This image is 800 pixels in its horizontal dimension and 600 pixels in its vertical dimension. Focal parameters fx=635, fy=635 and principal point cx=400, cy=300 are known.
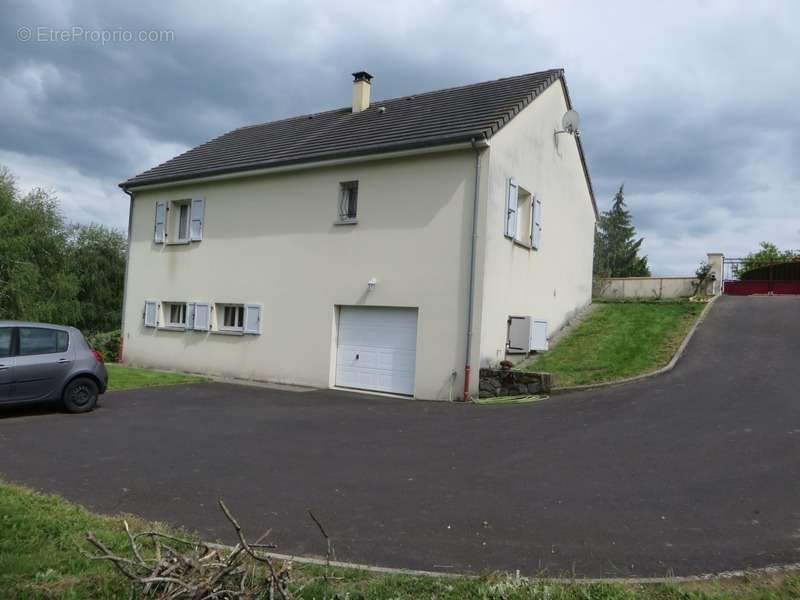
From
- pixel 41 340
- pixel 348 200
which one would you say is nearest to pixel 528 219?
pixel 348 200

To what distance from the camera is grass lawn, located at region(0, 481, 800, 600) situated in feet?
11.8

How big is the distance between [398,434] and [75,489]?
173 inches

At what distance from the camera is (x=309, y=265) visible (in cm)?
1561

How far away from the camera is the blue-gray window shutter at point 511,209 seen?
46.0ft

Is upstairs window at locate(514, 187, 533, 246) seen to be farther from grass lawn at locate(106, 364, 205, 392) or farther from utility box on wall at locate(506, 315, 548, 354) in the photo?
grass lawn at locate(106, 364, 205, 392)

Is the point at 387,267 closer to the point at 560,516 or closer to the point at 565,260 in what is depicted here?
the point at 565,260

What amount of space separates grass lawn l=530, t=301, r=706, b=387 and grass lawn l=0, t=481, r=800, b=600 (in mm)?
8923

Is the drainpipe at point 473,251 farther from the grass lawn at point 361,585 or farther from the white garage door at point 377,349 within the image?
the grass lawn at point 361,585

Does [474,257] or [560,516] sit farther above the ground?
[474,257]

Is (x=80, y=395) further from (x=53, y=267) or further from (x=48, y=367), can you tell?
(x=53, y=267)

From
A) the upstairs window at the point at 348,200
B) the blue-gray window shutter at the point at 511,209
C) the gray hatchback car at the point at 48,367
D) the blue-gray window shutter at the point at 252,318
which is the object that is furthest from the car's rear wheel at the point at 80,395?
the blue-gray window shutter at the point at 511,209

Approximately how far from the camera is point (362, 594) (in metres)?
3.60

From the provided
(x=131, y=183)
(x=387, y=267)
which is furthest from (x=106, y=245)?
(x=387, y=267)

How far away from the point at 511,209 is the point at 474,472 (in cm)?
836
